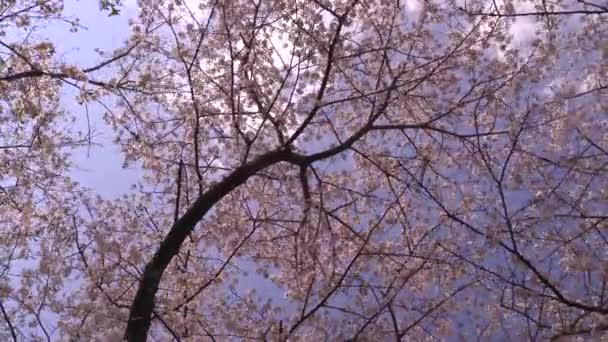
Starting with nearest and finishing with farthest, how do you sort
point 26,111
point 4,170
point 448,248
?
point 26,111 < point 448,248 < point 4,170

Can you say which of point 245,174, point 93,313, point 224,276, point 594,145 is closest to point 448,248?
point 594,145

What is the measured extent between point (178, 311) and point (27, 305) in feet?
5.82

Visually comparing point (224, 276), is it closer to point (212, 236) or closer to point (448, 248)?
point (212, 236)

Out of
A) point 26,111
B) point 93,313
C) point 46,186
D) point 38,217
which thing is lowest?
point 93,313

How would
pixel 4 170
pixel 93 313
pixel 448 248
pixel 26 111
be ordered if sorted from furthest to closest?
pixel 4 170, pixel 93 313, pixel 448 248, pixel 26 111

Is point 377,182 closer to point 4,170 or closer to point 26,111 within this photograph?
point 26,111

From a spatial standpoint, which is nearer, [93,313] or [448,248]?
[448,248]

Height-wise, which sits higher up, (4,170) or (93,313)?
(4,170)

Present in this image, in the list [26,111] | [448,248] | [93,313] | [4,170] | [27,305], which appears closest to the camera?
[26,111]

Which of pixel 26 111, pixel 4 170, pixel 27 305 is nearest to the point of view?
pixel 26 111

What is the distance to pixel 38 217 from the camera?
7.74 m

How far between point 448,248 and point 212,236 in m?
3.04

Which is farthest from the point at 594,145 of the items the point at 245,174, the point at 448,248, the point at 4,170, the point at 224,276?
the point at 4,170

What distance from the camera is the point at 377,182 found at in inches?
304
